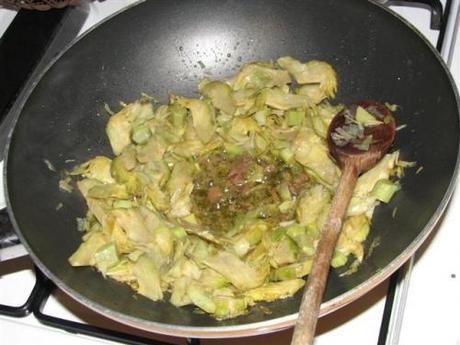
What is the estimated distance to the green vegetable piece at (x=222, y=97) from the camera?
4.87 ft

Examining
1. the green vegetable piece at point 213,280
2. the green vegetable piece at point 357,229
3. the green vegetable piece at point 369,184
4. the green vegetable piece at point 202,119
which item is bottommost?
the green vegetable piece at point 213,280

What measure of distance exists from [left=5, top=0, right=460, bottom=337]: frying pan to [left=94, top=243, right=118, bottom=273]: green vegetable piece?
27 mm

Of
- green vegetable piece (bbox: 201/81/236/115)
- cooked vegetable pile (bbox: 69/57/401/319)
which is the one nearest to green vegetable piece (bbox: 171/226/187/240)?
cooked vegetable pile (bbox: 69/57/401/319)

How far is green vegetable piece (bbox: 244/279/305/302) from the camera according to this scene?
3.85 feet

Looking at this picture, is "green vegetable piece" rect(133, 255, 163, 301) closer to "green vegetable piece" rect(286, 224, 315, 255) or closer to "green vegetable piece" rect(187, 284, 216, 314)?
"green vegetable piece" rect(187, 284, 216, 314)

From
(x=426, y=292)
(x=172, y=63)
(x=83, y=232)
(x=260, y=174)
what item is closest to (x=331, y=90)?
(x=260, y=174)

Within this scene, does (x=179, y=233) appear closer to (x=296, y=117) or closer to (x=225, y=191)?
(x=225, y=191)

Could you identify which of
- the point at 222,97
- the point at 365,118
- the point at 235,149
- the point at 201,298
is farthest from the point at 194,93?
the point at 201,298

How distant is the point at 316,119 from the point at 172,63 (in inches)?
14.4

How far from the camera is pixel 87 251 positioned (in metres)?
1.29

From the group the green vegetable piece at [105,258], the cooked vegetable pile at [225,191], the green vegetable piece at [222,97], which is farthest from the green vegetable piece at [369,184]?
the green vegetable piece at [105,258]

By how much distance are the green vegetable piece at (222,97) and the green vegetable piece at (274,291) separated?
1.46 ft

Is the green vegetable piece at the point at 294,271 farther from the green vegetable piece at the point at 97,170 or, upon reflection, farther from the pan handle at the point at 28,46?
the pan handle at the point at 28,46

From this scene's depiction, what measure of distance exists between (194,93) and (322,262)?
61 cm
